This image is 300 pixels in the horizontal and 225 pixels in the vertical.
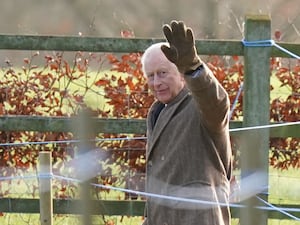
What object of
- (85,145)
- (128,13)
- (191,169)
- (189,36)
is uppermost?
(128,13)

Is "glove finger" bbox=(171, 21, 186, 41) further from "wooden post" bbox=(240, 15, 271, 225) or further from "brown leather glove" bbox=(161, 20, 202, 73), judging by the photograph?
"wooden post" bbox=(240, 15, 271, 225)

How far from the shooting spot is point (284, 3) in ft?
51.9

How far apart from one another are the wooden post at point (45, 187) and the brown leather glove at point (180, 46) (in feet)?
5.49

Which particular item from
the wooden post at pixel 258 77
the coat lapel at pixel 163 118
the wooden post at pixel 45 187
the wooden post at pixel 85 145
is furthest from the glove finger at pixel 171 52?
the wooden post at pixel 258 77

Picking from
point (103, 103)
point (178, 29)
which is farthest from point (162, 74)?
point (103, 103)

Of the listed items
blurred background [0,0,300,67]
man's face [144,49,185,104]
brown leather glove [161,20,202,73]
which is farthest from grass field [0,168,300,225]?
blurred background [0,0,300,67]

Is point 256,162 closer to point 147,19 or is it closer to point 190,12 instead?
point 147,19

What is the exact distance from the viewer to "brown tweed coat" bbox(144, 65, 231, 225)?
12.7ft

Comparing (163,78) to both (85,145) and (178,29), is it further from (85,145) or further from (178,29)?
(85,145)

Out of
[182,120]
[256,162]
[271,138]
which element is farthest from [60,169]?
[256,162]

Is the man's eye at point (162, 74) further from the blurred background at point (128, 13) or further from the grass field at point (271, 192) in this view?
the blurred background at point (128, 13)

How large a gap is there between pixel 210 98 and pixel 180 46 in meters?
0.40

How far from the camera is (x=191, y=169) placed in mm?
3891

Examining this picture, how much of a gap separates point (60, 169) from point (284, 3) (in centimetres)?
1038
